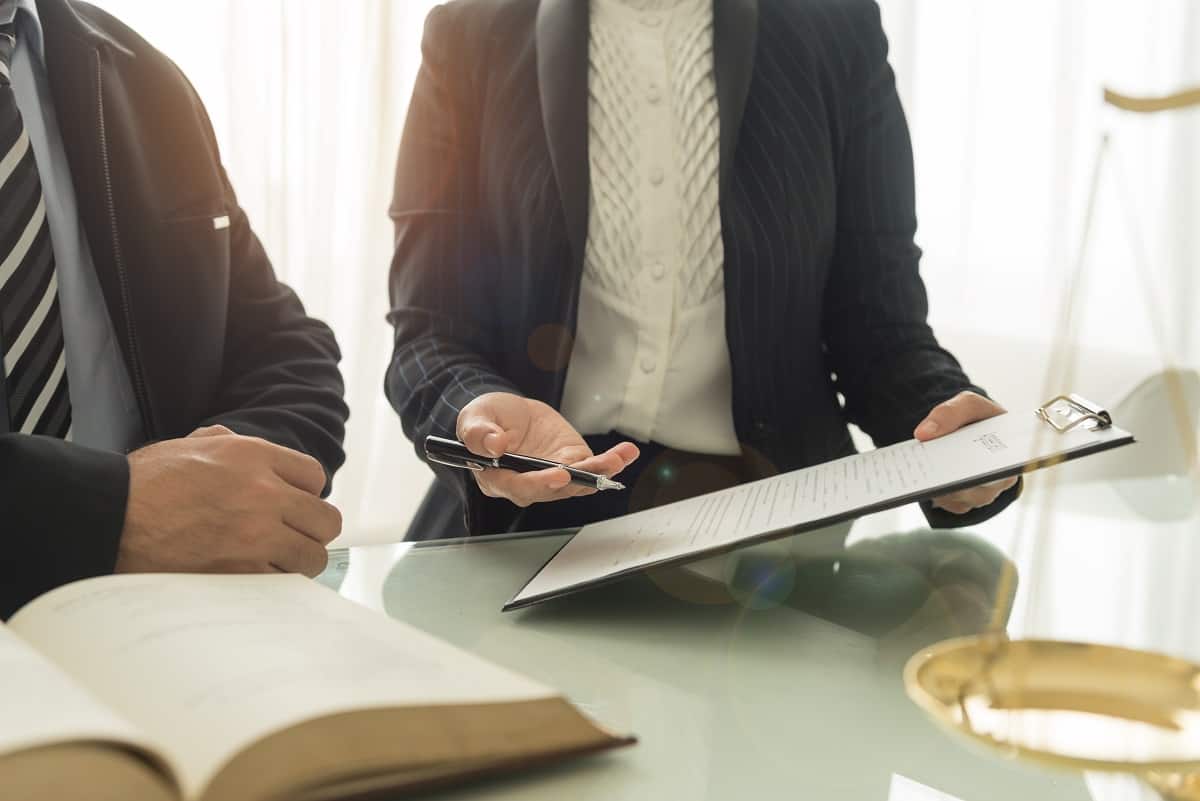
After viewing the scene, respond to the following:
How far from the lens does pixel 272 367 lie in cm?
100

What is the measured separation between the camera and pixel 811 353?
1141mm

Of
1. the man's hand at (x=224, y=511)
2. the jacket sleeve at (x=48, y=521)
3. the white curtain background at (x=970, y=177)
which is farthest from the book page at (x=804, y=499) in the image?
the white curtain background at (x=970, y=177)

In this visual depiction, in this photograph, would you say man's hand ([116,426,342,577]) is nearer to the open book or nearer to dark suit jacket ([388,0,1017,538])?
the open book

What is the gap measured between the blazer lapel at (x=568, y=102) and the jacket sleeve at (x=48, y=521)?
56cm

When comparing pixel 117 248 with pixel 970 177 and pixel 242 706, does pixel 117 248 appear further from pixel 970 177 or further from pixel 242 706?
pixel 970 177

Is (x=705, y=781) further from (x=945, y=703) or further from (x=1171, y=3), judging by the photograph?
(x=1171, y=3)

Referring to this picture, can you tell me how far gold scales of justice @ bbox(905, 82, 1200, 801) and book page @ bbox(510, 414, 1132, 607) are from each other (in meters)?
0.16

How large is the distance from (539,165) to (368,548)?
1.49 feet

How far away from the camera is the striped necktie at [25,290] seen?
82 cm

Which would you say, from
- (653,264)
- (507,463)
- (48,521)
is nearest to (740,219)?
(653,264)

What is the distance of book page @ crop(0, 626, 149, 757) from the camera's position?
32cm

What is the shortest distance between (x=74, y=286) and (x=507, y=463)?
470 mm

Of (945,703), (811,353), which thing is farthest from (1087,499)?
(945,703)

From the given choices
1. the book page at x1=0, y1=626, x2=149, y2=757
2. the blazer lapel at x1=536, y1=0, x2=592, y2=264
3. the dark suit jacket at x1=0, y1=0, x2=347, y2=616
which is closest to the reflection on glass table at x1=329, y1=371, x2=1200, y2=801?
the book page at x1=0, y1=626, x2=149, y2=757
